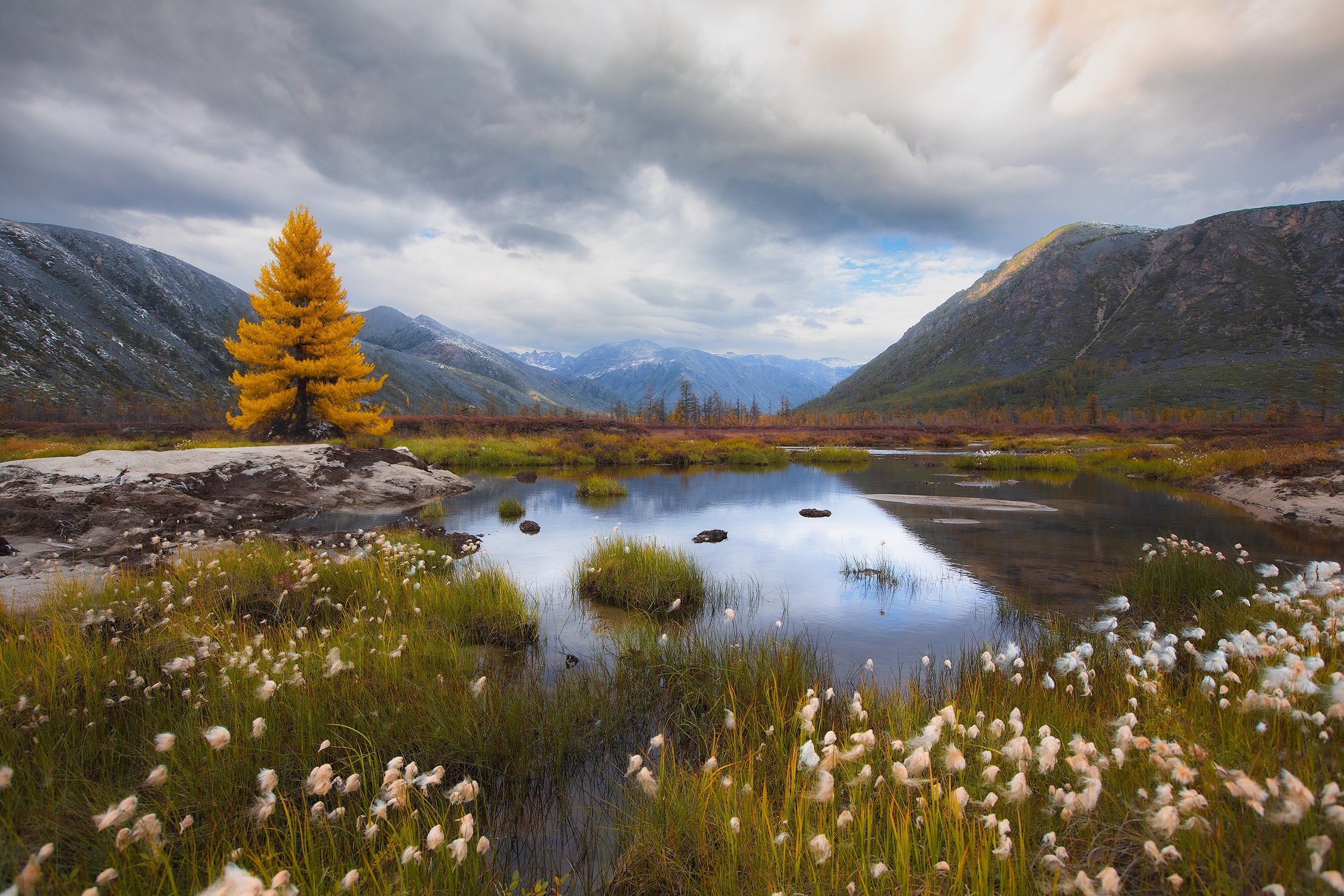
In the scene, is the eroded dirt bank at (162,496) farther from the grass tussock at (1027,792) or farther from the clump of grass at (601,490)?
the grass tussock at (1027,792)

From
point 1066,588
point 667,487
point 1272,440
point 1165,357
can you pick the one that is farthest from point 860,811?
point 1165,357

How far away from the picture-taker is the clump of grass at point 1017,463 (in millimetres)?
34594

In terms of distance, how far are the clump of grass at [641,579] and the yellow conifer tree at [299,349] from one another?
2018 centimetres

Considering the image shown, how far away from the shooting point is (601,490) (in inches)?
882

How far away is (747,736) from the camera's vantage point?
4832 millimetres

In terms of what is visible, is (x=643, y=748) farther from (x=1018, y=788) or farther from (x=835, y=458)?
(x=835, y=458)

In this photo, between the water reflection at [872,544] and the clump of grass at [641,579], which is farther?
the clump of grass at [641,579]

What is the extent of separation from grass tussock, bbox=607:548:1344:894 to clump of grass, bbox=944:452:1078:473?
1305 inches

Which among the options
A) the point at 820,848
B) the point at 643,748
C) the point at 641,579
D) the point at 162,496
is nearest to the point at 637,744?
the point at 643,748

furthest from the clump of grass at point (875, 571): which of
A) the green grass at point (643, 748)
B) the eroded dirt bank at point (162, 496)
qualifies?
the eroded dirt bank at point (162, 496)

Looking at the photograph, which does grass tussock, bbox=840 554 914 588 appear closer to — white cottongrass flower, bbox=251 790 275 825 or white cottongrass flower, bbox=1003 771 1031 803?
white cottongrass flower, bbox=1003 771 1031 803

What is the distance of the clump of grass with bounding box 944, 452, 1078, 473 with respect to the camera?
34594 millimetres

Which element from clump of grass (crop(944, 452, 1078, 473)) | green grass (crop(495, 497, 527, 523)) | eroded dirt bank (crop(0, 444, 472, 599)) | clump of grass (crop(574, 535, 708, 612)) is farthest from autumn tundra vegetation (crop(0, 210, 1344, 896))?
clump of grass (crop(944, 452, 1078, 473))

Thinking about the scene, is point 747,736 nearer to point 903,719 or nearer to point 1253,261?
point 903,719
